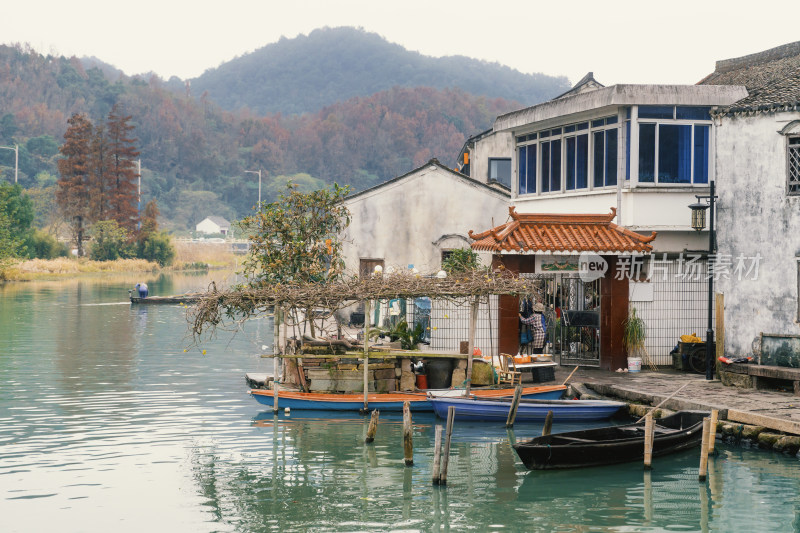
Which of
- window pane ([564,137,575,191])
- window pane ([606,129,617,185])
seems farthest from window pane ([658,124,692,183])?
window pane ([564,137,575,191])

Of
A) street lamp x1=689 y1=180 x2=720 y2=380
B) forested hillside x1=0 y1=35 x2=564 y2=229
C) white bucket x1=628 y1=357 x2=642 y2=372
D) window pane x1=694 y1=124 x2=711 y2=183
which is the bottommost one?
white bucket x1=628 y1=357 x2=642 y2=372

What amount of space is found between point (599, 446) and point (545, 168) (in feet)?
45.4

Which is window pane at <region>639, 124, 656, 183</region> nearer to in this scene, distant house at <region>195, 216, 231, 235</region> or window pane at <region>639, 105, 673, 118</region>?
window pane at <region>639, 105, 673, 118</region>

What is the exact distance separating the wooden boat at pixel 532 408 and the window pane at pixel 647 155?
24.1 ft

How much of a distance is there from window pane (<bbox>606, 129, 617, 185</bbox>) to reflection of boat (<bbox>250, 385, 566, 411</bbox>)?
6612 millimetres

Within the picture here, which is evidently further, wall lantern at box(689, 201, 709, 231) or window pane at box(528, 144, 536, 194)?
window pane at box(528, 144, 536, 194)

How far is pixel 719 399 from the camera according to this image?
19406 millimetres

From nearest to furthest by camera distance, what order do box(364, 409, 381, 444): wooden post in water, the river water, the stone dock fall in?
the river water, the stone dock, box(364, 409, 381, 444): wooden post in water

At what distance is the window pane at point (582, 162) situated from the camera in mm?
26562

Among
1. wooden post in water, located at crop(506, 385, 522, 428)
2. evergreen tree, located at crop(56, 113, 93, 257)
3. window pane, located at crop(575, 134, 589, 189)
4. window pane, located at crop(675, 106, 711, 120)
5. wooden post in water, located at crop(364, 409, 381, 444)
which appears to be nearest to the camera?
wooden post in water, located at crop(364, 409, 381, 444)

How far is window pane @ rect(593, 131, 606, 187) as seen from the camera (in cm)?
2588

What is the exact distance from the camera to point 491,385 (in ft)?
71.5

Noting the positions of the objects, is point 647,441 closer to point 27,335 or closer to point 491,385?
point 491,385

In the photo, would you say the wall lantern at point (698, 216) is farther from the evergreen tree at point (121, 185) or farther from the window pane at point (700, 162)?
the evergreen tree at point (121, 185)
